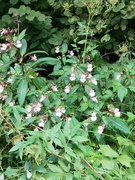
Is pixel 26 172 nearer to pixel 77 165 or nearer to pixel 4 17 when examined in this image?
pixel 77 165

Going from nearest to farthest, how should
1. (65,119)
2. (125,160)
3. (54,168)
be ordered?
1. (54,168)
2. (125,160)
3. (65,119)

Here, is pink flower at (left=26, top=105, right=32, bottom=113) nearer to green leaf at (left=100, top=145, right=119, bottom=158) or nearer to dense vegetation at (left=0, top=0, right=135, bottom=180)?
dense vegetation at (left=0, top=0, right=135, bottom=180)

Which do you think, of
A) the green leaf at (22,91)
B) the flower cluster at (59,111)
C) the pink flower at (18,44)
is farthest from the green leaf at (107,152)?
the pink flower at (18,44)

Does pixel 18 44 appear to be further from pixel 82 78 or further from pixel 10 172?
pixel 10 172

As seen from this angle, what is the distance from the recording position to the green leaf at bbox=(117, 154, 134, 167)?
1.81 metres

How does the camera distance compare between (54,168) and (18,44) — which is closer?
(54,168)

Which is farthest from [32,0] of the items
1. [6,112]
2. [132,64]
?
[6,112]

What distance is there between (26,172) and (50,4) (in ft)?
4.93

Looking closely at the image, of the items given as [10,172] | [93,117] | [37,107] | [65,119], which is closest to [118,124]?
[93,117]

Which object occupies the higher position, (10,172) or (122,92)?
(122,92)

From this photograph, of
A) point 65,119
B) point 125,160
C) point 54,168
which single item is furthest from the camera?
point 65,119

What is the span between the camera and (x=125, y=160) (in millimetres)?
1828

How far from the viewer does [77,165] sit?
1.66 metres

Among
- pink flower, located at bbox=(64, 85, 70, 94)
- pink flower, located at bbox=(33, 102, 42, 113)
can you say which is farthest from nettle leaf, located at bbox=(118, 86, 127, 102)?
pink flower, located at bbox=(33, 102, 42, 113)
